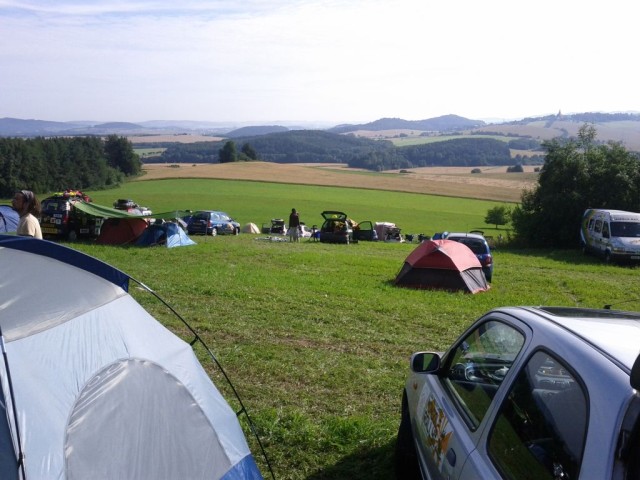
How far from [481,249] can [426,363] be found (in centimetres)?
1233

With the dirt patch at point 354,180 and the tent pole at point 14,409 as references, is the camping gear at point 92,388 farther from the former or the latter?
the dirt patch at point 354,180

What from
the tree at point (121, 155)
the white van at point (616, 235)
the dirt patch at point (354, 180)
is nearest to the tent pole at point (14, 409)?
the white van at point (616, 235)

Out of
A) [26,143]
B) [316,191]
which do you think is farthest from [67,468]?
[316,191]

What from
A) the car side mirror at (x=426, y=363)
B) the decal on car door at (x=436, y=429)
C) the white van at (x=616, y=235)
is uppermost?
the car side mirror at (x=426, y=363)

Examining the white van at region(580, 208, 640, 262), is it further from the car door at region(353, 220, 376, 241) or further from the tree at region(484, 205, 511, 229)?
the tree at region(484, 205, 511, 229)

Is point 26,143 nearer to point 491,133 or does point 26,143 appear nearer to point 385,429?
point 385,429

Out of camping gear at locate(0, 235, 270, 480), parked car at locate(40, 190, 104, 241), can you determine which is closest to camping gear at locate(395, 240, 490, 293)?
camping gear at locate(0, 235, 270, 480)

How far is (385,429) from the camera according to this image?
212 inches

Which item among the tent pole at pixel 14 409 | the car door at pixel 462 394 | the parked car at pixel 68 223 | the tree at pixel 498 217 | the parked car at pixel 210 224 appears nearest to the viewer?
the tent pole at pixel 14 409

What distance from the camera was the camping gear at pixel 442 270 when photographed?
13.1 m

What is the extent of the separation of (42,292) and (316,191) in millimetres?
69055

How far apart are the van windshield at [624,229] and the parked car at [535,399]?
20.4m

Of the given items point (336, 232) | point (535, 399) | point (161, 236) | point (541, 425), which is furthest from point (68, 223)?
point (541, 425)

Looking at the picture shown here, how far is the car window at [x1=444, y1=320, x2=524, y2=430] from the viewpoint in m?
3.12
